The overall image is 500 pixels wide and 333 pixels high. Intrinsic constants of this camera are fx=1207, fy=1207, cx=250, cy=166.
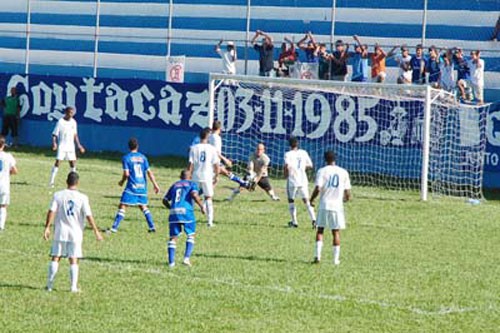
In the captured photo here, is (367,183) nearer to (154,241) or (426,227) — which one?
(426,227)

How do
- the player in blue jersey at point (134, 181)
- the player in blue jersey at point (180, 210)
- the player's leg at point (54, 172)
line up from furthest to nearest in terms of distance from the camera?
the player's leg at point (54, 172), the player in blue jersey at point (134, 181), the player in blue jersey at point (180, 210)

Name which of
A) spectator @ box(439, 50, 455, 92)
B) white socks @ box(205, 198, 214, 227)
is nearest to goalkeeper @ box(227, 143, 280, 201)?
white socks @ box(205, 198, 214, 227)

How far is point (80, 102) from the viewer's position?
42.0 m

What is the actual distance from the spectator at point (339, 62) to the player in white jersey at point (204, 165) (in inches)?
451

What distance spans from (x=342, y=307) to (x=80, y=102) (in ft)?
86.2

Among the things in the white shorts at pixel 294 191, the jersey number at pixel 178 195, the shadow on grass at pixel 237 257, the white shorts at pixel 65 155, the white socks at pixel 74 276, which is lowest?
the white socks at pixel 74 276

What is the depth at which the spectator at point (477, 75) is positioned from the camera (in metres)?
33.6

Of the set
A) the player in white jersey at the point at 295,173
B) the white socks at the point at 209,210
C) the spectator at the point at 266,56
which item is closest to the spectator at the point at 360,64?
the spectator at the point at 266,56

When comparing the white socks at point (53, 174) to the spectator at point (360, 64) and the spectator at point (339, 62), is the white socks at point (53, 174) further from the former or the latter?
the spectator at point (360, 64)

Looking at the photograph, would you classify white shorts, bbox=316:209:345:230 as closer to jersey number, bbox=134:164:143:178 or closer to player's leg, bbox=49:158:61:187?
jersey number, bbox=134:164:143:178

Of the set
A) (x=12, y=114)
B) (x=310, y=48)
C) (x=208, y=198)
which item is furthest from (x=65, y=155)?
(x=12, y=114)

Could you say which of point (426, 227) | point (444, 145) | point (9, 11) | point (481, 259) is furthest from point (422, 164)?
point (9, 11)

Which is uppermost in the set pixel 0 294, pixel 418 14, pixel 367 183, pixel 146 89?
pixel 418 14

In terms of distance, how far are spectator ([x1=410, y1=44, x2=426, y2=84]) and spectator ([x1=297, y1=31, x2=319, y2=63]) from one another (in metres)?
3.34
